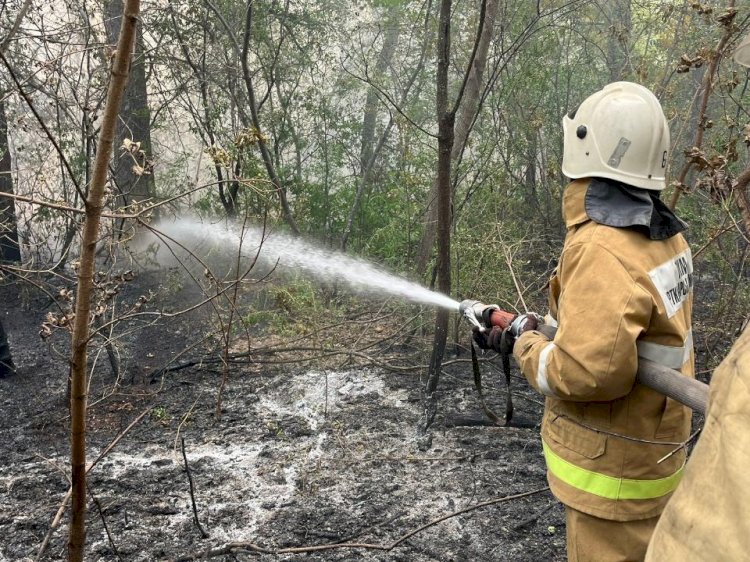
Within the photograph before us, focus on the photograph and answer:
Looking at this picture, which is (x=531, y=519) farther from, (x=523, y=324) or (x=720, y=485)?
(x=720, y=485)

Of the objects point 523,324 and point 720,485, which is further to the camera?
point 523,324

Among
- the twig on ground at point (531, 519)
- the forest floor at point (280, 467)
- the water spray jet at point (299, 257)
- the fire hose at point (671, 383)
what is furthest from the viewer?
the water spray jet at point (299, 257)

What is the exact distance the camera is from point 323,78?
742 centimetres

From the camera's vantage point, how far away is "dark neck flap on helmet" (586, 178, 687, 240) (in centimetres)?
206

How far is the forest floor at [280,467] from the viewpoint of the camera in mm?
3182

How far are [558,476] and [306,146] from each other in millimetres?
5976

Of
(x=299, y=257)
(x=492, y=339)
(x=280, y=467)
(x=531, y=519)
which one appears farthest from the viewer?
(x=299, y=257)

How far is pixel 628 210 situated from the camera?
2.10m

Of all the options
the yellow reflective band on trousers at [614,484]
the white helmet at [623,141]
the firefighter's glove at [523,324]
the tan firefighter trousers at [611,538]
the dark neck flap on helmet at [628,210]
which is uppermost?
the white helmet at [623,141]

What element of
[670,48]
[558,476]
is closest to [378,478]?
[558,476]

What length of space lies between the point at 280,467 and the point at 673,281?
2.67 meters

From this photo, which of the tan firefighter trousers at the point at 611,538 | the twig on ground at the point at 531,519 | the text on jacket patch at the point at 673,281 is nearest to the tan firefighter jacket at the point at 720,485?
the text on jacket patch at the point at 673,281

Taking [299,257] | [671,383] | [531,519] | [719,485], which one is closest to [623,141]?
[671,383]

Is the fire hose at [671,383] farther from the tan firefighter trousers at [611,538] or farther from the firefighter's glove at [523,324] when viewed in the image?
the tan firefighter trousers at [611,538]
